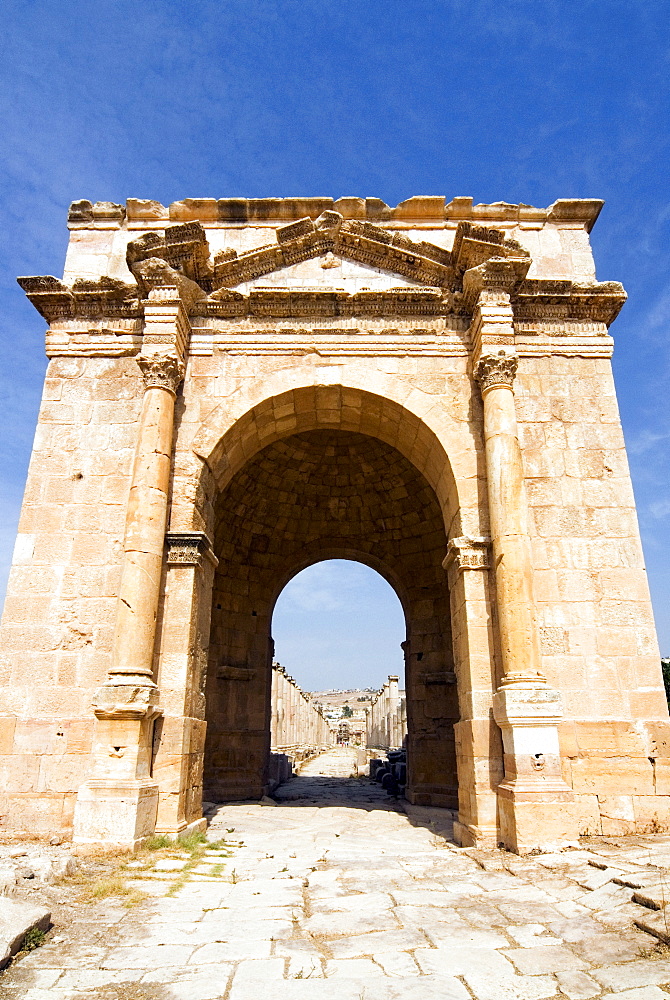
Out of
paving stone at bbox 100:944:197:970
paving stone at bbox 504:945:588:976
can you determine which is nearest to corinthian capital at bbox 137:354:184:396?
paving stone at bbox 100:944:197:970

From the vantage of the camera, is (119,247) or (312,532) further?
(312,532)

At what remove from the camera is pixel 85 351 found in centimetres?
820

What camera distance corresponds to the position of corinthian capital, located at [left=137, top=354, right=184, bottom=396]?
24.2 feet

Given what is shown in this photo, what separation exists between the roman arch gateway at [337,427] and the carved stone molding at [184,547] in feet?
0.10

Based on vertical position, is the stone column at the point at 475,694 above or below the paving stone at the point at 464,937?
above

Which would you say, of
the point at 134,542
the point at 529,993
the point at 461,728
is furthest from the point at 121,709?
the point at 529,993

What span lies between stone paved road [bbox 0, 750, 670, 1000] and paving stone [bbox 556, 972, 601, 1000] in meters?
0.01

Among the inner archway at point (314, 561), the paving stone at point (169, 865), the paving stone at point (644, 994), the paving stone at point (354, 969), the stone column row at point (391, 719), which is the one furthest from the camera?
the stone column row at point (391, 719)

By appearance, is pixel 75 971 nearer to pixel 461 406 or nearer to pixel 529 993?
pixel 529 993

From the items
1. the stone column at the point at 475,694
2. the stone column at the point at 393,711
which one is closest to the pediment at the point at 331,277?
the stone column at the point at 475,694

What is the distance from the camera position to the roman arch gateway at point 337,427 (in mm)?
6316

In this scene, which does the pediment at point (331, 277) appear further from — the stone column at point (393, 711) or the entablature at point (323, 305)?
the stone column at point (393, 711)

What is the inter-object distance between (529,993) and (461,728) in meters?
4.18

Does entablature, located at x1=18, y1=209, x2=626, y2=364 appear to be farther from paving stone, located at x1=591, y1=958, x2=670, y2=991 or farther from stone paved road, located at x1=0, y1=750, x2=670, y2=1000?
paving stone, located at x1=591, y1=958, x2=670, y2=991
